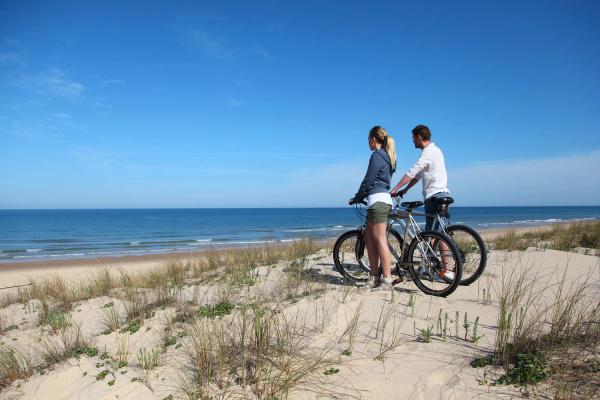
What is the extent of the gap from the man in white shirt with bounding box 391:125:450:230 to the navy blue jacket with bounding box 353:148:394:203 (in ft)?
0.87

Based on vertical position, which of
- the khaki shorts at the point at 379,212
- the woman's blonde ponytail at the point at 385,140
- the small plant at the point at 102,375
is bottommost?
the small plant at the point at 102,375

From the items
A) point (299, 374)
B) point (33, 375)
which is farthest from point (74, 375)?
point (299, 374)

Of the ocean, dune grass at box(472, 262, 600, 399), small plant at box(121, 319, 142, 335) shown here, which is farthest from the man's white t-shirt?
the ocean

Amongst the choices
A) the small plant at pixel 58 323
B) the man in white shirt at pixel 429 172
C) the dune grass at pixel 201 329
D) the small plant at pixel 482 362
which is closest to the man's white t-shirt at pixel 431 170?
the man in white shirt at pixel 429 172

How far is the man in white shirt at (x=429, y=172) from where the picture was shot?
4816mm

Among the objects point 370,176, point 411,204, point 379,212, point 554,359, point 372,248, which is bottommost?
point 554,359

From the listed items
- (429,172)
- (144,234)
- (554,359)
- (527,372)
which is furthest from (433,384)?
(144,234)

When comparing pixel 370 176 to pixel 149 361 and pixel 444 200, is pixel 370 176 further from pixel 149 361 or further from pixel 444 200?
pixel 149 361

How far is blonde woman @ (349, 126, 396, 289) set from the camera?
462 cm

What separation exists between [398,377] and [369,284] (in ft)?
7.47

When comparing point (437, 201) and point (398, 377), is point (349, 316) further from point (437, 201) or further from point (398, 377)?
point (437, 201)

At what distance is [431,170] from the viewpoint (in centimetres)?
484

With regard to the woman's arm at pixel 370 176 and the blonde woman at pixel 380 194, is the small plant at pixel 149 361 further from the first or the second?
the woman's arm at pixel 370 176

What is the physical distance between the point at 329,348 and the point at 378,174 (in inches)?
95.2
